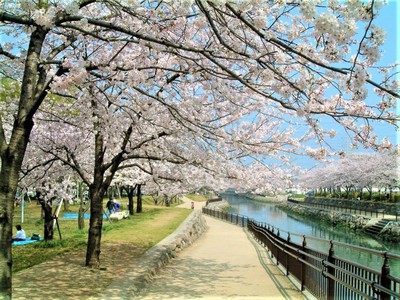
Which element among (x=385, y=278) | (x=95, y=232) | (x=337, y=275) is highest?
(x=385, y=278)

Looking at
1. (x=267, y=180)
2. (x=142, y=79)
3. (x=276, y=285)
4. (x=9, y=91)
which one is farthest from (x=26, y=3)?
(x=9, y=91)

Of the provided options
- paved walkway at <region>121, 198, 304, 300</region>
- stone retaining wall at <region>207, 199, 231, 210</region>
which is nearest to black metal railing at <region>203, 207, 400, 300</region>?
paved walkway at <region>121, 198, 304, 300</region>

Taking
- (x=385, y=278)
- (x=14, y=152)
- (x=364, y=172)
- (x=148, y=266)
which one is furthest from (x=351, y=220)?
(x=14, y=152)

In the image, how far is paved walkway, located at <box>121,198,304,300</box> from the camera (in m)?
7.37

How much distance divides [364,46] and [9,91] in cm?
1345

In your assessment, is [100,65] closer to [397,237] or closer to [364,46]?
[364,46]

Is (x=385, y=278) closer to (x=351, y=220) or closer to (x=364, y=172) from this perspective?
(x=351, y=220)

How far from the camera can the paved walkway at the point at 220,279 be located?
24.2 ft

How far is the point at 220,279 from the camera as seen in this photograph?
9016mm

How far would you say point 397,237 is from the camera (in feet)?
83.5

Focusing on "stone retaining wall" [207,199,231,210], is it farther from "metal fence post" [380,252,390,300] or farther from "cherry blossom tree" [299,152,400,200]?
"metal fence post" [380,252,390,300]

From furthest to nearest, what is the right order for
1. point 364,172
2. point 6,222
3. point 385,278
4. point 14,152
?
point 364,172
point 14,152
point 6,222
point 385,278

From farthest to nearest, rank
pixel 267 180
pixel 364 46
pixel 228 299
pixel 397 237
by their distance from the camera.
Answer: pixel 397 237, pixel 267 180, pixel 228 299, pixel 364 46

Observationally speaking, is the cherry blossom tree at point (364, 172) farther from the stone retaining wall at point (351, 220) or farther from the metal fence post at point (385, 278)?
the metal fence post at point (385, 278)
